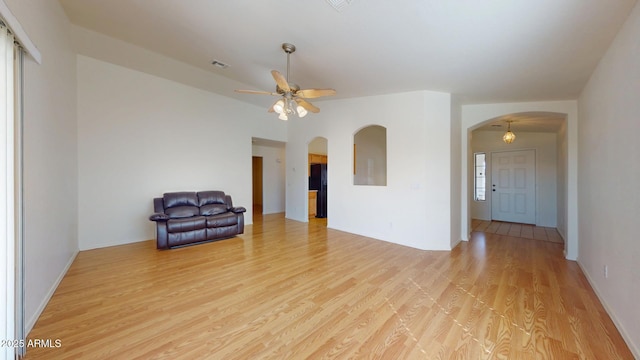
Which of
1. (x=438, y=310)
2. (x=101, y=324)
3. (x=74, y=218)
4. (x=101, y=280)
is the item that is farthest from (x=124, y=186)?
(x=438, y=310)

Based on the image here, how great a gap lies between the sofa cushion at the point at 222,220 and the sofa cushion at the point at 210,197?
1.83 feet

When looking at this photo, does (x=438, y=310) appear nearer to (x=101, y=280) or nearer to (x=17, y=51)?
(x=101, y=280)

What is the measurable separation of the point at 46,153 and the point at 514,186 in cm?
950

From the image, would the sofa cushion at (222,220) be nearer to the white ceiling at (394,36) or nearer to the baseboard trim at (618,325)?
the white ceiling at (394,36)

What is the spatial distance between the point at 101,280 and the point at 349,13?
4.03m

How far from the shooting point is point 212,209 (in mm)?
4852

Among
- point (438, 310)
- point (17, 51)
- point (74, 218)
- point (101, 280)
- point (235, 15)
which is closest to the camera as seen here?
point (17, 51)

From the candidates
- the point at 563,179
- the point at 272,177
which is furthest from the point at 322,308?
the point at 272,177

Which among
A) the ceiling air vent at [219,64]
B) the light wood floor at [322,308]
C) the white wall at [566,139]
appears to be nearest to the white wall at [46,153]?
the light wood floor at [322,308]

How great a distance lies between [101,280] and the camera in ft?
9.37

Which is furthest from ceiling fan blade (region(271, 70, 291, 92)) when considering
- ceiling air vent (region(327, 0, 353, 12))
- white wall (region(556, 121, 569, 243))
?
white wall (region(556, 121, 569, 243))

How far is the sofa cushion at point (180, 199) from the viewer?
4590 mm

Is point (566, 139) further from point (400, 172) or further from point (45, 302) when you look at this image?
point (45, 302)

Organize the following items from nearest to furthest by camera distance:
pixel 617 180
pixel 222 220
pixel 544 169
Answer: pixel 617 180, pixel 222 220, pixel 544 169
